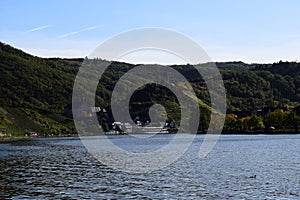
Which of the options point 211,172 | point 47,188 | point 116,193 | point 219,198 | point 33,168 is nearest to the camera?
point 219,198

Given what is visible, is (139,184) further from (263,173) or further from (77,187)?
(263,173)

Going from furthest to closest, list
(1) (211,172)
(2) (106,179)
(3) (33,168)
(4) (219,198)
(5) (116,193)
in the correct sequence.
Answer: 1. (3) (33,168)
2. (1) (211,172)
3. (2) (106,179)
4. (5) (116,193)
5. (4) (219,198)

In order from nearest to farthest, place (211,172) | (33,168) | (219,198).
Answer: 1. (219,198)
2. (211,172)
3. (33,168)

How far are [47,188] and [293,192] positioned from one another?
26210 millimetres

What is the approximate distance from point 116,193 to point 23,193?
979cm

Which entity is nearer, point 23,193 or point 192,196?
point 192,196

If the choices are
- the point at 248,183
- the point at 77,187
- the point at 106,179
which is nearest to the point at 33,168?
the point at 106,179

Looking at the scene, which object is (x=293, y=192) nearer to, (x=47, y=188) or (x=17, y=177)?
(x=47, y=188)

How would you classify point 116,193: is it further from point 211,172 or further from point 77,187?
point 211,172

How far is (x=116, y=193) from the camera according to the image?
49.8m

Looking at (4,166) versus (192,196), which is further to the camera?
(4,166)

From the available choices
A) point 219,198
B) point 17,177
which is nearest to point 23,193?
point 17,177

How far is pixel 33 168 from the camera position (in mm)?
79625

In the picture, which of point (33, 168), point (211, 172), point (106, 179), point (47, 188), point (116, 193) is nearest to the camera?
point (116, 193)
